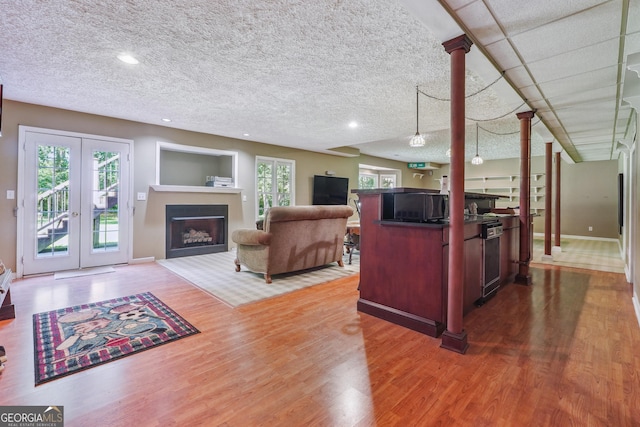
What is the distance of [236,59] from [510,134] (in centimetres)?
595

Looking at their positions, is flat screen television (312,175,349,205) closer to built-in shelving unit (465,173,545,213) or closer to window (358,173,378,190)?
window (358,173,378,190)

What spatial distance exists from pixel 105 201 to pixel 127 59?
2875mm

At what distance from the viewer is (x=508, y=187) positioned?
9.67m

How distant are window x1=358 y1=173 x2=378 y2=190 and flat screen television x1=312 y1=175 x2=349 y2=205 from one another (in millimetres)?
2078

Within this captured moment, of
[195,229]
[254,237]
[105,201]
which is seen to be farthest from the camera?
[195,229]

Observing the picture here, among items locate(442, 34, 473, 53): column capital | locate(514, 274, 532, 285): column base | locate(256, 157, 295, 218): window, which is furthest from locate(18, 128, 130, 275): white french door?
locate(514, 274, 532, 285): column base

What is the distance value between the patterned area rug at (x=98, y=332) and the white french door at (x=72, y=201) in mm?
2104

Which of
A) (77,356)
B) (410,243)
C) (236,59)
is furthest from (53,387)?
(236,59)

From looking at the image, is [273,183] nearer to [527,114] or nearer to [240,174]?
[240,174]

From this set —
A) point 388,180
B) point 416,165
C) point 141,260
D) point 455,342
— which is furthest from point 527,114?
point 388,180

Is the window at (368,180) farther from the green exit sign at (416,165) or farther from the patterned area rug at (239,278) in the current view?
the patterned area rug at (239,278)

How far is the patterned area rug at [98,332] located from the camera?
1.97 m

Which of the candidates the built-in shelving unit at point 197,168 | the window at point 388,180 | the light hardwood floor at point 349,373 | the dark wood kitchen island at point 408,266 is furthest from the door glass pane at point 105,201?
the window at point 388,180

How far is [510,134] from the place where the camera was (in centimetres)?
622
